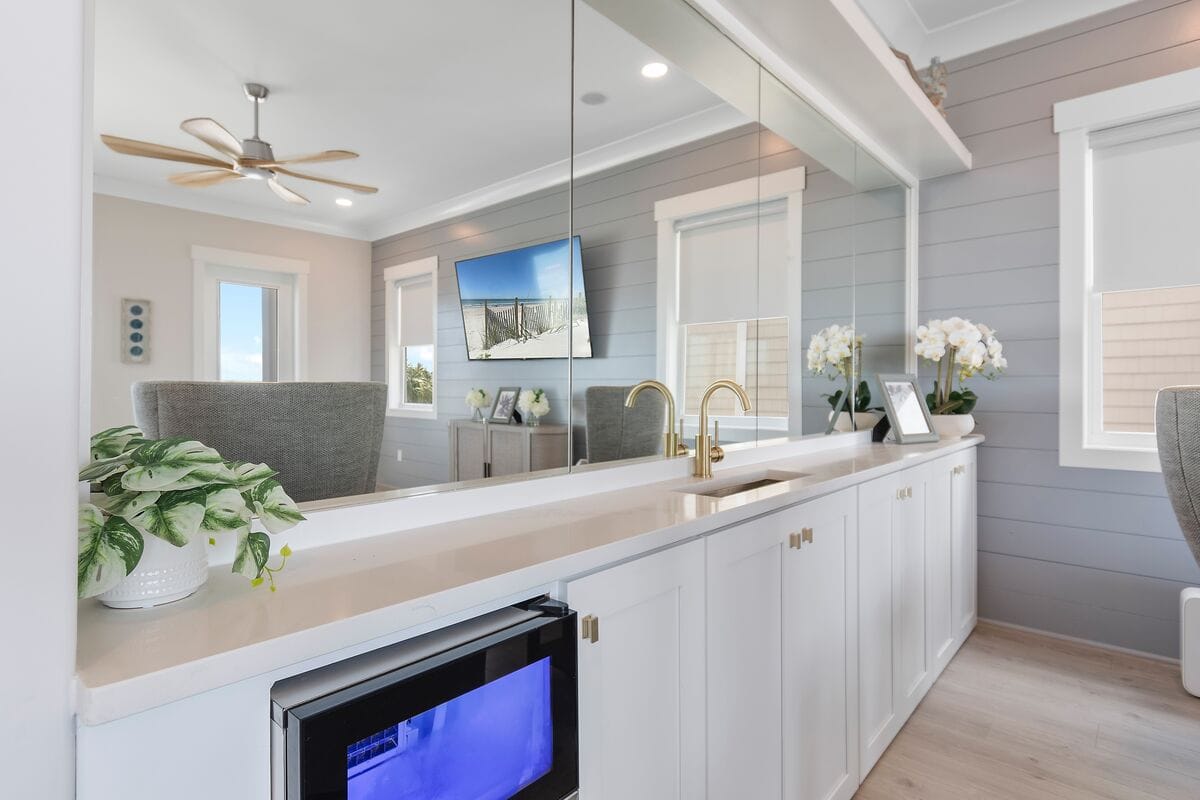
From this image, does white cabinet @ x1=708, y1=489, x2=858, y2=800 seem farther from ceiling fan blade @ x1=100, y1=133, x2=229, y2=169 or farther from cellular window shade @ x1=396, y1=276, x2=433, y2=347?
ceiling fan blade @ x1=100, y1=133, x2=229, y2=169

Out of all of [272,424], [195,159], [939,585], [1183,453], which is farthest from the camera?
[939,585]

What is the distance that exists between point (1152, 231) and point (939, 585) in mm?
1852

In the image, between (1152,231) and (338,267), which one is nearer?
(338,267)

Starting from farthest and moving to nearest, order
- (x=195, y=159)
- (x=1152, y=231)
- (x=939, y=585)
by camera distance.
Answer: (x=1152, y=231)
(x=939, y=585)
(x=195, y=159)

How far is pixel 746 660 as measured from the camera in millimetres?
1343

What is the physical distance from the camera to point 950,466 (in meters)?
2.70

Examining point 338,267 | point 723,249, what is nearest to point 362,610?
point 338,267

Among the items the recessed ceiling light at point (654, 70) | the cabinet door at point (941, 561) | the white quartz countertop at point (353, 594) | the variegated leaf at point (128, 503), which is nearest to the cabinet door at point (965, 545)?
the cabinet door at point (941, 561)

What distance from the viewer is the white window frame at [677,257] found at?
1787 millimetres

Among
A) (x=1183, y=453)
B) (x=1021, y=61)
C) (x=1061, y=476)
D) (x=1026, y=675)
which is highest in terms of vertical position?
(x=1021, y=61)

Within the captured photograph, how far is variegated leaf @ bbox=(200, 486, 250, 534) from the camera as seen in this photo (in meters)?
0.65

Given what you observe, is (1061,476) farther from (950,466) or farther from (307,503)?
(307,503)

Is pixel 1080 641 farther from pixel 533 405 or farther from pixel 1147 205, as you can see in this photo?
pixel 533 405

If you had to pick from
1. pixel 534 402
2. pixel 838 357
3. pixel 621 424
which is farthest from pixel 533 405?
pixel 838 357
